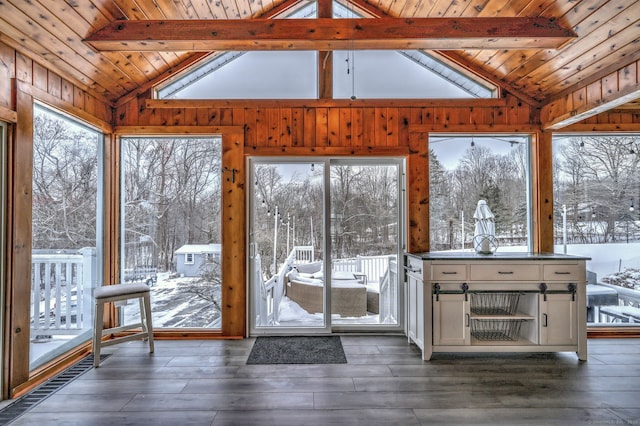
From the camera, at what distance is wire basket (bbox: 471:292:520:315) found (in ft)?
12.3

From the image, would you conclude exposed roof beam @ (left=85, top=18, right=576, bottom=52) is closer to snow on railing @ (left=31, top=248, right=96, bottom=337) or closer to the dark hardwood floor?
snow on railing @ (left=31, top=248, right=96, bottom=337)

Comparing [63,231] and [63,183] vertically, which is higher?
[63,183]

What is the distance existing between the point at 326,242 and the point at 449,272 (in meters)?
1.37

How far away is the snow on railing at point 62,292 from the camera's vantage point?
326 cm

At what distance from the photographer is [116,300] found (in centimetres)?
345

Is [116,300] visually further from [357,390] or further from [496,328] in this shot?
[496,328]

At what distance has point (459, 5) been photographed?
10.8ft

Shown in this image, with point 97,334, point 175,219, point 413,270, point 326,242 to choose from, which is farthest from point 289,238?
point 97,334

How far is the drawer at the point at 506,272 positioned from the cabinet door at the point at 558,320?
0.78 feet

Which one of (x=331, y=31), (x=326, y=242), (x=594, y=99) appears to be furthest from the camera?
(x=326, y=242)

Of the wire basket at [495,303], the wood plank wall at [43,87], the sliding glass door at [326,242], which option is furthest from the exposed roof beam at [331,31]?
the wire basket at [495,303]

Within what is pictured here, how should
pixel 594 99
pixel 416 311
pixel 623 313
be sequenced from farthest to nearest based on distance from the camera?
pixel 623 313, pixel 416 311, pixel 594 99

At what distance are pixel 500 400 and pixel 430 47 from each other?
9.02ft

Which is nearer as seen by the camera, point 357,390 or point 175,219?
point 357,390
